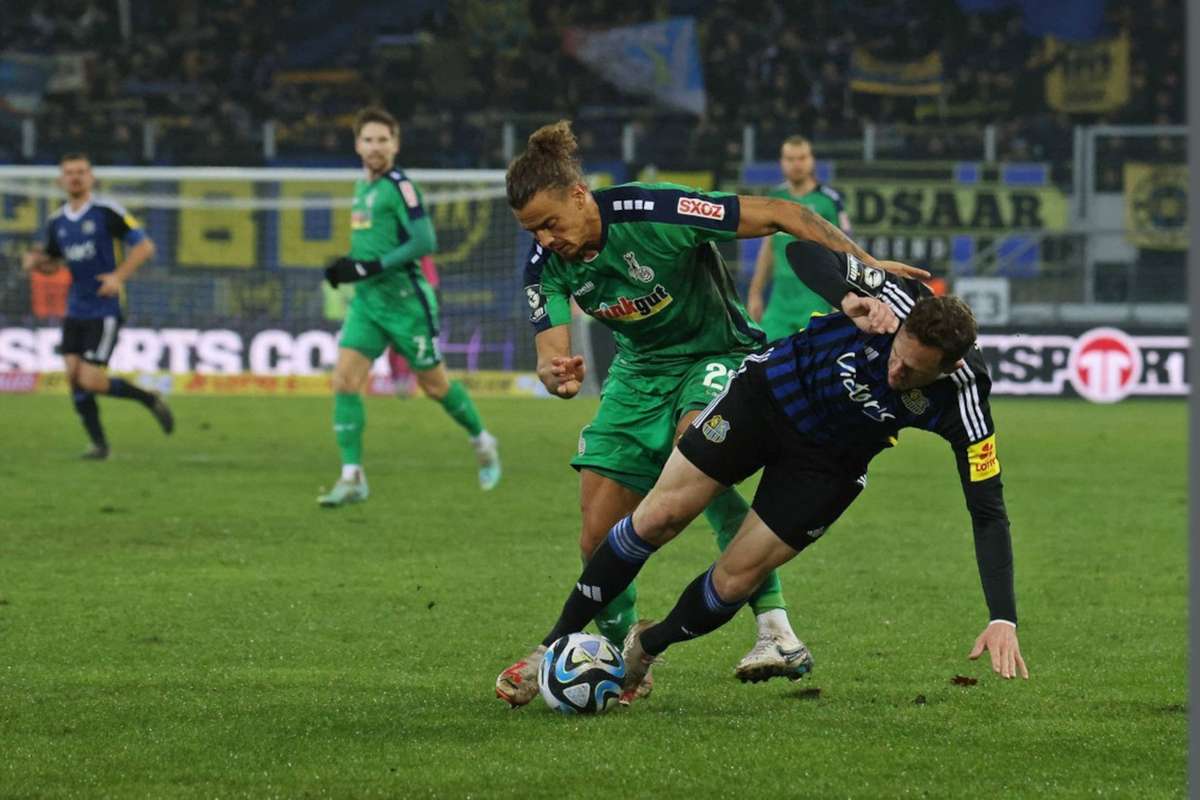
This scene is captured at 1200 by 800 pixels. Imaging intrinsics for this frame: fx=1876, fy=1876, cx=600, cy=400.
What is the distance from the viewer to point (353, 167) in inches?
1125

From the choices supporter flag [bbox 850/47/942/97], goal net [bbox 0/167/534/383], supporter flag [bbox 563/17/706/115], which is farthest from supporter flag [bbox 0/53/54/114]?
supporter flag [bbox 850/47/942/97]

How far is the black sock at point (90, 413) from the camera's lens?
14.2 metres

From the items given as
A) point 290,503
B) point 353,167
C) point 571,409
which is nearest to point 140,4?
point 353,167

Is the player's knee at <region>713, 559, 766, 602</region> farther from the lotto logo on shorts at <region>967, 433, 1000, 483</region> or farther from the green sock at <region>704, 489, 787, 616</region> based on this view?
the lotto logo on shorts at <region>967, 433, 1000, 483</region>

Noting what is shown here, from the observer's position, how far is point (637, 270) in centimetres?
589

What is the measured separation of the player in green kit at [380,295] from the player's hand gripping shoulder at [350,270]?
0.05ft

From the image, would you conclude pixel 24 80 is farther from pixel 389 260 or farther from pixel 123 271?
pixel 389 260

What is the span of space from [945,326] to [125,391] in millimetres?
10444

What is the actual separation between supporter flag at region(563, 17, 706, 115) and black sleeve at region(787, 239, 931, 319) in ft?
80.7

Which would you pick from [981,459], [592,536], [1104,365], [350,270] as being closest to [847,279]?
[981,459]

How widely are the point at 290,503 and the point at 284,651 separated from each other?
4.98 m

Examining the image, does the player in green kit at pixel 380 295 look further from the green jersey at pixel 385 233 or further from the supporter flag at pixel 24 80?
the supporter flag at pixel 24 80

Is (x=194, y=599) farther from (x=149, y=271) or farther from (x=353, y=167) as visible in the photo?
(x=353, y=167)

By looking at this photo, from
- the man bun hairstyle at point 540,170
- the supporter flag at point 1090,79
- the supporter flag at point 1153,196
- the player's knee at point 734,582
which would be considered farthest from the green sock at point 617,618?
the supporter flag at point 1090,79
